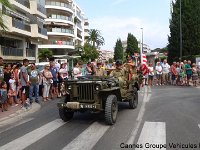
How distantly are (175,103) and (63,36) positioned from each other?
6044 centimetres

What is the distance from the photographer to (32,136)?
8.30 meters

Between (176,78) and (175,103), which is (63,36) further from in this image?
(175,103)

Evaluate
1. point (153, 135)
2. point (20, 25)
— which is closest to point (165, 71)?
point (153, 135)

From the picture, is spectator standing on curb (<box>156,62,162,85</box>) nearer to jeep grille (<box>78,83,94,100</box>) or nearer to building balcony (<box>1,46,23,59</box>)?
jeep grille (<box>78,83,94,100</box>)

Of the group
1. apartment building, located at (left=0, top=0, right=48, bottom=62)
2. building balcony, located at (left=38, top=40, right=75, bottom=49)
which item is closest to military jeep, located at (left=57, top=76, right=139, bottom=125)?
apartment building, located at (left=0, top=0, right=48, bottom=62)

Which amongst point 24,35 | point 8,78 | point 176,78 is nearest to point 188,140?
point 8,78

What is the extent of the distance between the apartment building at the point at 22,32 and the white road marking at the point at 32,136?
68.6 feet

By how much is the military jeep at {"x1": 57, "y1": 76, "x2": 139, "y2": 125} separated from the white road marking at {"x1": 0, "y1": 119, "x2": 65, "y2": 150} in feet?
1.37

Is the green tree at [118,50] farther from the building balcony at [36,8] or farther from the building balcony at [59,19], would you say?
the building balcony at [36,8]

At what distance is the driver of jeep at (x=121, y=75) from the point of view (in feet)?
35.8

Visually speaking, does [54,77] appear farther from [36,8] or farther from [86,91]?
[36,8]

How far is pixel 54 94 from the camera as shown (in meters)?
17.0

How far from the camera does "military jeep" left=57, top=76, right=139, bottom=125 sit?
9273 mm

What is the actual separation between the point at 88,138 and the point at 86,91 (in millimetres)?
2013
